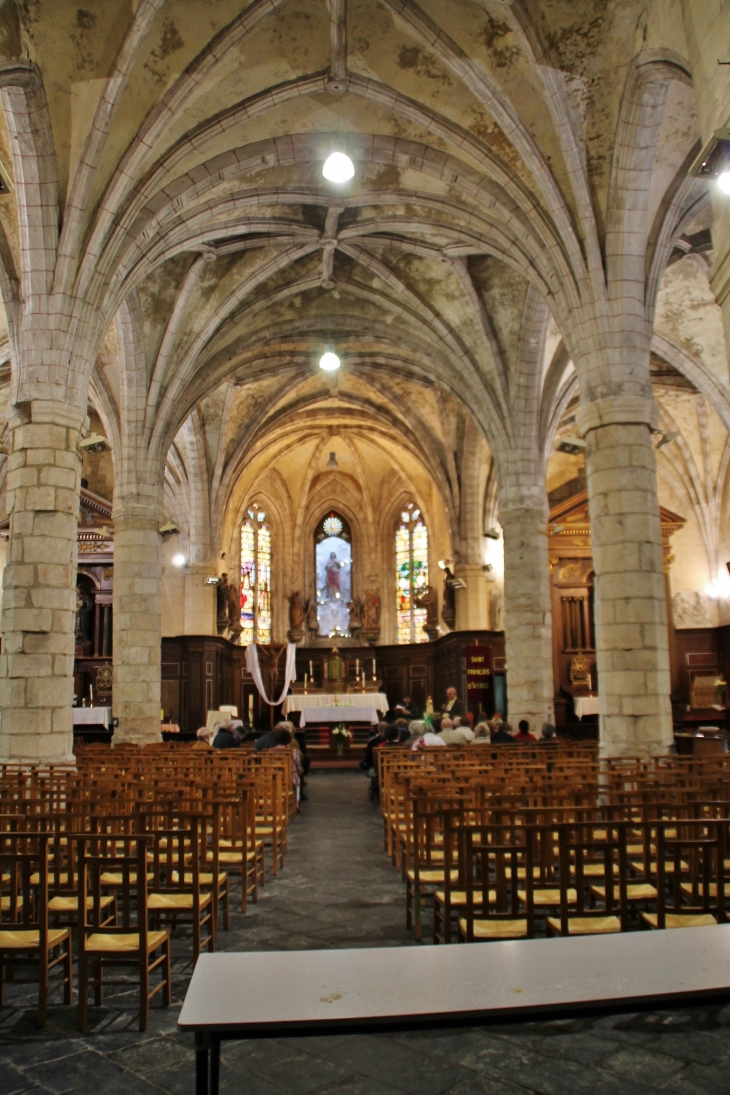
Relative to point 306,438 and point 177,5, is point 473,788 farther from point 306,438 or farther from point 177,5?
point 306,438

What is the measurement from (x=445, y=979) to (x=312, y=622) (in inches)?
1121

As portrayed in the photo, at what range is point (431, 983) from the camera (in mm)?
2418

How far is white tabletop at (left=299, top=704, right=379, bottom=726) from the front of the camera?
2122 cm

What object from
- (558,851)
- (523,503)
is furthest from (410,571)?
(558,851)

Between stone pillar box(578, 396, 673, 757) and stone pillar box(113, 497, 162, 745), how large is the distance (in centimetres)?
908

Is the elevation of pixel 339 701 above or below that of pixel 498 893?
above

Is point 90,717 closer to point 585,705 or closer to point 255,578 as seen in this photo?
point 255,578

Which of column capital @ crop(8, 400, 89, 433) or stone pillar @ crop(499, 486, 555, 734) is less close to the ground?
column capital @ crop(8, 400, 89, 433)

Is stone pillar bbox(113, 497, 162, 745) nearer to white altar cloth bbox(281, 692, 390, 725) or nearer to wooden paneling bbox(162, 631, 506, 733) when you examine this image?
white altar cloth bbox(281, 692, 390, 725)

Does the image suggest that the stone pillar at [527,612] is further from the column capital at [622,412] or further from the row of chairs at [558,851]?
the row of chairs at [558,851]

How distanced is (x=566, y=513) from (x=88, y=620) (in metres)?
13.5

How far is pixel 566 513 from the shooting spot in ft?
78.2

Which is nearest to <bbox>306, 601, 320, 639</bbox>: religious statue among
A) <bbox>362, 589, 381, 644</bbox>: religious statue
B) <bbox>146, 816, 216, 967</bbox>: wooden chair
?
<bbox>362, 589, 381, 644</bbox>: religious statue

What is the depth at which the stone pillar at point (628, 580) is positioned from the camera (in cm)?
1023
